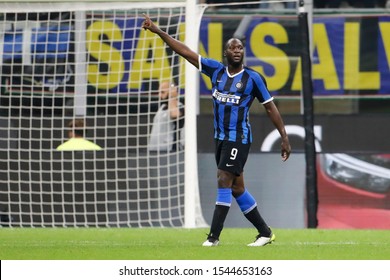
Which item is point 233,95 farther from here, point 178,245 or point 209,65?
point 178,245

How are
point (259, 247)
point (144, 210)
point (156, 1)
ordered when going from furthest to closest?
1. point (144, 210)
2. point (156, 1)
3. point (259, 247)

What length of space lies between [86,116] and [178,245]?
4997 mm

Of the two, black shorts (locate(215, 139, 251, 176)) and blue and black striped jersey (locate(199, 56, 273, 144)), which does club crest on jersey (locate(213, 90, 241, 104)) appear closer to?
blue and black striped jersey (locate(199, 56, 273, 144))

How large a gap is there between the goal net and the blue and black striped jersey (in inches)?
179

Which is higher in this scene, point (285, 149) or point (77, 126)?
point (285, 149)

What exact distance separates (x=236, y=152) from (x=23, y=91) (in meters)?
5.50

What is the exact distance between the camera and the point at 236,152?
43.8ft

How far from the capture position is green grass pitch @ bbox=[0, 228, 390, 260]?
12.2m

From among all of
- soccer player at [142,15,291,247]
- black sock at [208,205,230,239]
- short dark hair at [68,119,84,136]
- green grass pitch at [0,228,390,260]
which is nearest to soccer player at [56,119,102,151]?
short dark hair at [68,119,84,136]

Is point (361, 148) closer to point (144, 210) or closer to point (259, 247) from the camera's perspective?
Answer: point (144, 210)

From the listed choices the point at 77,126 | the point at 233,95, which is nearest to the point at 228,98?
the point at 233,95

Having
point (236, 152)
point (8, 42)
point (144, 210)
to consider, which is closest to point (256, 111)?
point (144, 210)

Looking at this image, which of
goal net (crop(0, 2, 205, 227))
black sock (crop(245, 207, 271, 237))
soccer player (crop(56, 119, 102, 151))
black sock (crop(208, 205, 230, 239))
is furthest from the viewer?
soccer player (crop(56, 119, 102, 151))

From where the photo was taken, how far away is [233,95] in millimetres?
13359
